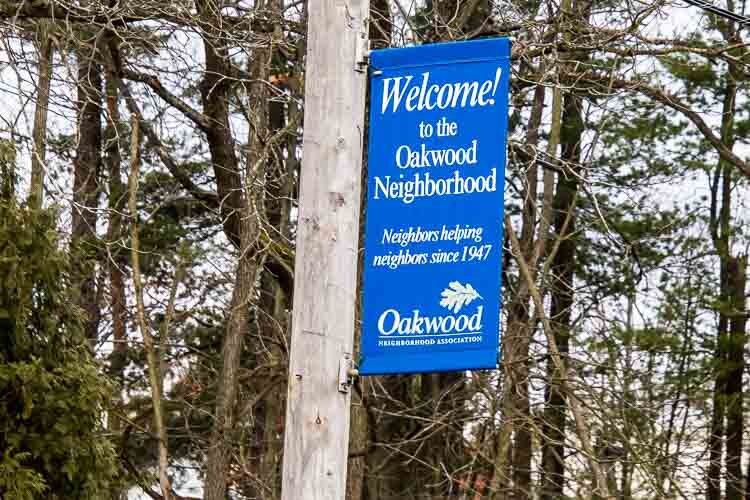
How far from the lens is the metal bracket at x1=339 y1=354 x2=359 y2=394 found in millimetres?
5691

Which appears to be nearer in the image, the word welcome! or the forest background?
the word welcome!

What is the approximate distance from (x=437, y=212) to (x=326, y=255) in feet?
1.77

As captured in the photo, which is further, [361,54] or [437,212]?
[361,54]

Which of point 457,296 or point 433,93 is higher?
point 433,93

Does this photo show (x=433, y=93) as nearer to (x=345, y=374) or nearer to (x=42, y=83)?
(x=345, y=374)

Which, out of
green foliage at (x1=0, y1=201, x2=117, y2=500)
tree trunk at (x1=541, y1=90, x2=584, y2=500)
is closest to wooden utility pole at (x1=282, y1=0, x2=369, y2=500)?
green foliage at (x1=0, y1=201, x2=117, y2=500)

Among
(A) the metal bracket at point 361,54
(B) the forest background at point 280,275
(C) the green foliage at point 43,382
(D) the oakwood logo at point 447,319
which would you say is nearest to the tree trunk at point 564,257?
(B) the forest background at point 280,275

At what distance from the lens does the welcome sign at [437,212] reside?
215 inches

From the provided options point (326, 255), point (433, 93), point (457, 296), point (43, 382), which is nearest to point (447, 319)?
point (457, 296)

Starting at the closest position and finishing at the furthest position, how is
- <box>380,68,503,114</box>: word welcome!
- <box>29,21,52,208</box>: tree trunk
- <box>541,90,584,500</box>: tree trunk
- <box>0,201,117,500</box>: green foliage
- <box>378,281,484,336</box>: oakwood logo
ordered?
<box>378,281,484,336</box>: oakwood logo
<box>380,68,503,114</box>: word welcome!
<box>0,201,117,500</box>: green foliage
<box>29,21,52,208</box>: tree trunk
<box>541,90,584,500</box>: tree trunk

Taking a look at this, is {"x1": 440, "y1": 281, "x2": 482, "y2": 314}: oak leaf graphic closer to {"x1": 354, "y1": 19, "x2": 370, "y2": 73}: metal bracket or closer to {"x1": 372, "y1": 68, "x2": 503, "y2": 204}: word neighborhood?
{"x1": 372, "y1": 68, "x2": 503, "y2": 204}: word neighborhood

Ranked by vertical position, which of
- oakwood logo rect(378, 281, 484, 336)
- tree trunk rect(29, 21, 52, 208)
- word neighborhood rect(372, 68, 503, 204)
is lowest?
oakwood logo rect(378, 281, 484, 336)

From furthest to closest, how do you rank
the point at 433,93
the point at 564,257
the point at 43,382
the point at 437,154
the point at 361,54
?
the point at 564,257
the point at 43,382
the point at 361,54
the point at 433,93
the point at 437,154

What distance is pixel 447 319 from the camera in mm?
5473
